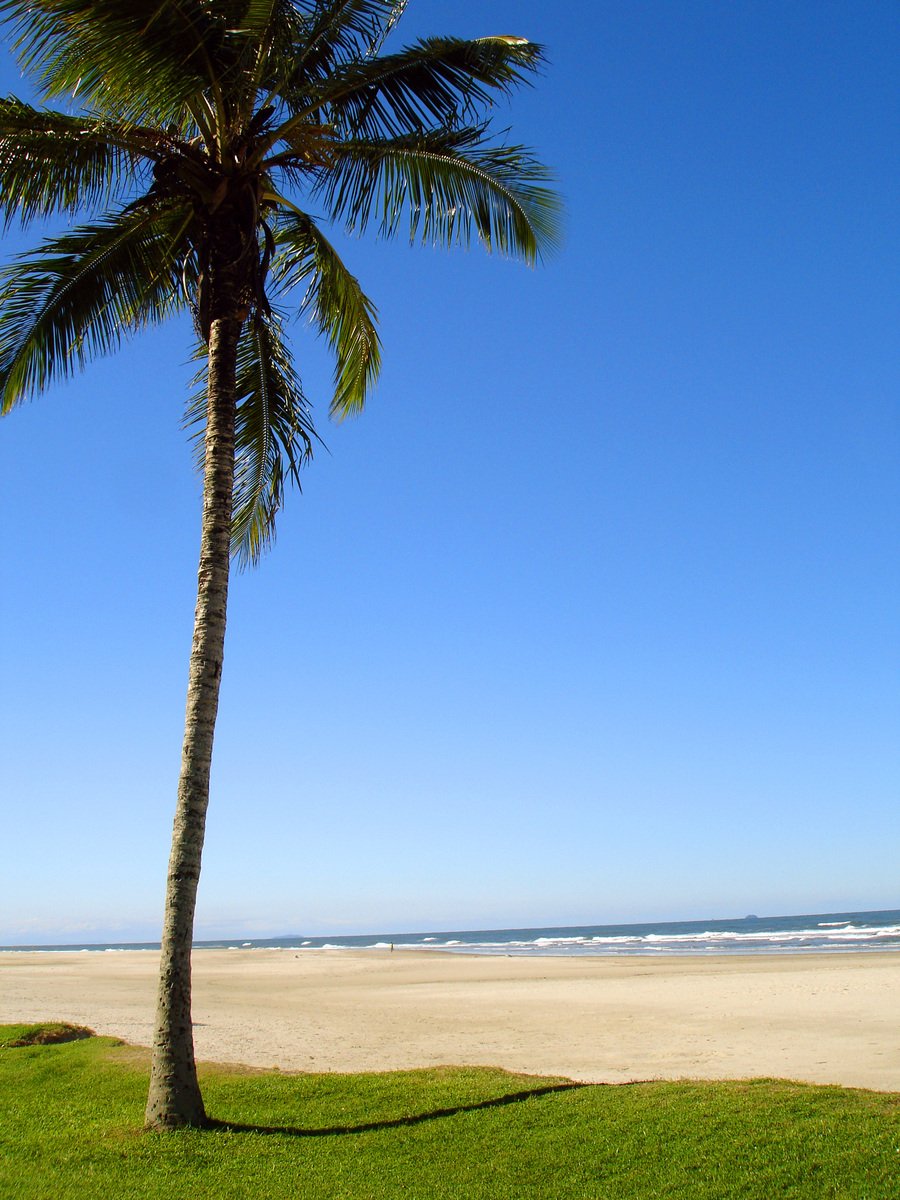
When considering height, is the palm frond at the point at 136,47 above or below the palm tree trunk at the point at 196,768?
above

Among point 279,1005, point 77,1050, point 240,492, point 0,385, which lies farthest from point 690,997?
point 0,385

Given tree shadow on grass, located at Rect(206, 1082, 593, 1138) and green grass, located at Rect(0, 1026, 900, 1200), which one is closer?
green grass, located at Rect(0, 1026, 900, 1200)

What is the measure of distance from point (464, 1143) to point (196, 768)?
355cm

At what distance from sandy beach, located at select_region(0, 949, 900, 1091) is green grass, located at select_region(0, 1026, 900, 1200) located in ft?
7.80

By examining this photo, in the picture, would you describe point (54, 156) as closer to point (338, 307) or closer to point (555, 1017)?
point (338, 307)

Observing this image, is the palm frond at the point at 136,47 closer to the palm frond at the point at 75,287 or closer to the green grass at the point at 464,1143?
the palm frond at the point at 75,287

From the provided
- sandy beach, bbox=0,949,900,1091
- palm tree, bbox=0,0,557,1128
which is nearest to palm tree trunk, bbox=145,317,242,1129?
palm tree, bbox=0,0,557,1128

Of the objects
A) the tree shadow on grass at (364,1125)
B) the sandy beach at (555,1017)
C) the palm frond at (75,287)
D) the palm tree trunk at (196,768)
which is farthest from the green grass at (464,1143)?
the palm frond at (75,287)

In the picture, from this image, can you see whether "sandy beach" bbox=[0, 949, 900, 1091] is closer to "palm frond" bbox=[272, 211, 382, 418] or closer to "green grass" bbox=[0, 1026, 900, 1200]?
"green grass" bbox=[0, 1026, 900, 1200]

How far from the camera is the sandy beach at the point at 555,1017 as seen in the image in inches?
454

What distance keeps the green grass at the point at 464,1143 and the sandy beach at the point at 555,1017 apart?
2.38m

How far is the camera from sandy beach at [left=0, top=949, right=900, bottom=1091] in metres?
11.5

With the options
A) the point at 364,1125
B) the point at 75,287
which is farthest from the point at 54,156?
the point at 364,1125

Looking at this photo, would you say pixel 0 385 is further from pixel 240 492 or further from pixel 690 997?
pixel 690 997
